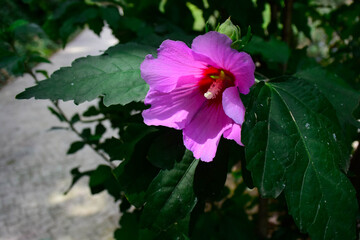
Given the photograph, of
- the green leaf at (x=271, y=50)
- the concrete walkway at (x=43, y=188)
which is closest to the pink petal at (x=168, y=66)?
the green leaf at (x=271, y=50)

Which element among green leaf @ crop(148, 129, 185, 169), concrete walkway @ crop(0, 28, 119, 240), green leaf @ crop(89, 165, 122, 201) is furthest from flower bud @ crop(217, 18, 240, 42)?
concrete walkway @ crop(0, 28, 119, 240)

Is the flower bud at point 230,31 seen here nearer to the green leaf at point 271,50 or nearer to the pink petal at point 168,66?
the pink petal at point 168,66

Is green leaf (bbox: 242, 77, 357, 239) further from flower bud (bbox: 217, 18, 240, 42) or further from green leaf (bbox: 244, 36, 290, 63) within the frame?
green leaf (bbox: 244, 36, 290, 63)

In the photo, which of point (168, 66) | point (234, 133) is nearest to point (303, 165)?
point (234, 133)

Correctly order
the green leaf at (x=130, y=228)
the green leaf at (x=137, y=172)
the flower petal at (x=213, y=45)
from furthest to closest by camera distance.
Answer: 1. the green leaf at (x=130, y=228)
2. the green leaf at (x=137, y=172)
3. the flower petal at (x=213, y=45)

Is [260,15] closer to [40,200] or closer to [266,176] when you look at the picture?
[266,176]

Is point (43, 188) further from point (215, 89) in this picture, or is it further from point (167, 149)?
point (215, 89)
